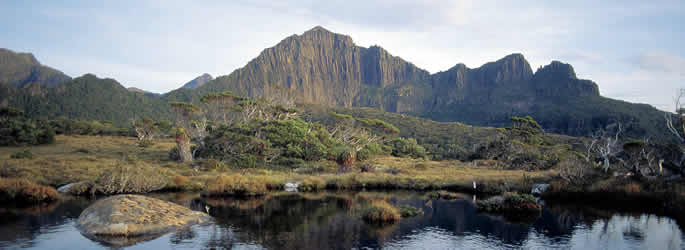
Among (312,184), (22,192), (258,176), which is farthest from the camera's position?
(258,176)

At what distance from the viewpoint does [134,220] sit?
52.3ft

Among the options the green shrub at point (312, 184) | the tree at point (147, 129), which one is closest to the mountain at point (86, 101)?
the tree at point (147, 129)

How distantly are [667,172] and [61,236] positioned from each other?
110 ft

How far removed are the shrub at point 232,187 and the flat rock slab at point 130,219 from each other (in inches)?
349

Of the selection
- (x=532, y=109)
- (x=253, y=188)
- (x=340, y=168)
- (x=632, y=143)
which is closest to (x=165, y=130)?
(x=340, y=168)

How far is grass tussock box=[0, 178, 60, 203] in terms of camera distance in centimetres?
2195

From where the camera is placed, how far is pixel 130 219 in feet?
52.2

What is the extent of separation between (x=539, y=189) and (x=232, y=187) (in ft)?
67.9

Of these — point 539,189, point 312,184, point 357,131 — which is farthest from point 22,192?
point 357,131

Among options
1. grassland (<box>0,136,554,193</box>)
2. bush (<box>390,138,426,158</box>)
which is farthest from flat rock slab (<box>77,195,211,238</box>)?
bush (<box>390,138,426,158</box>)

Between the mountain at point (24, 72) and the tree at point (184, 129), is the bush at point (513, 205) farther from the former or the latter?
the mountain at point (24, 72)

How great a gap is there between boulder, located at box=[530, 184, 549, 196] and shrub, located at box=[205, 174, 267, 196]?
725 inches

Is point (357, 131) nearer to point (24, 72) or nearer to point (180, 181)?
point (180, 181)

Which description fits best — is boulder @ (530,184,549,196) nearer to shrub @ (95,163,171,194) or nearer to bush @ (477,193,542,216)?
bush @ (477,193,542,216)
